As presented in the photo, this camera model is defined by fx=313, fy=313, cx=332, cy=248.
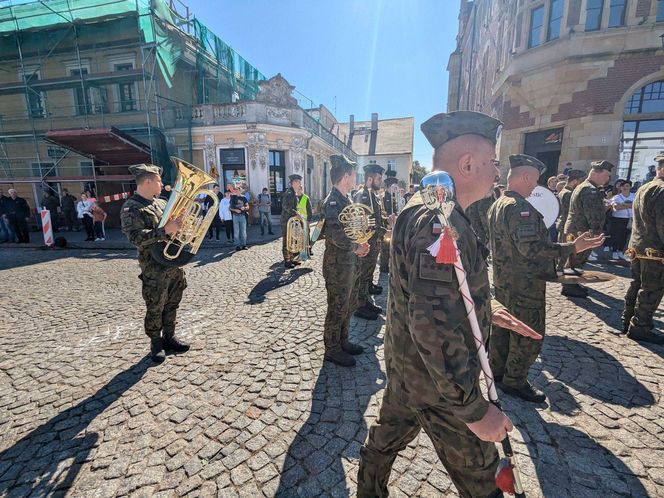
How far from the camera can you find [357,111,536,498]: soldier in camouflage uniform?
4.37ft

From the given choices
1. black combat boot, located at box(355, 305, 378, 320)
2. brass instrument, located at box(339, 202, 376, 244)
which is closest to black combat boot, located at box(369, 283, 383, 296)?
black combat boot, located at box(355, 305, 378, 320)

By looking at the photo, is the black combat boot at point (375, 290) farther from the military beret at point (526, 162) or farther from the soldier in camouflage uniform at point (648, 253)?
the soldier in camouflage uniform at point (648, 253)

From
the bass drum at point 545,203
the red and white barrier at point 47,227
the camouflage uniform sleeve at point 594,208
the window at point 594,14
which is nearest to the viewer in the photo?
the bass drum at point 545,203

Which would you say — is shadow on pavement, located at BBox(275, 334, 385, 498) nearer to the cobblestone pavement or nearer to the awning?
the cobblestone pavement

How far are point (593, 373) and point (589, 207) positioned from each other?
11.5ft

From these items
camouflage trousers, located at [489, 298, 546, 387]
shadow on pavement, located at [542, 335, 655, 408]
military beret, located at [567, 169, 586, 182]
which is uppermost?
military beret, located at [567, 169, 586, 182]

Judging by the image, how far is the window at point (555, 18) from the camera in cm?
1112

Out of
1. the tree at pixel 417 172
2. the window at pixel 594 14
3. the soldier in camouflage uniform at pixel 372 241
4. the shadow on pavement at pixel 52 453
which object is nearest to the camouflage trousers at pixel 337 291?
the soldier in camouflage uniform at pixel 372 241

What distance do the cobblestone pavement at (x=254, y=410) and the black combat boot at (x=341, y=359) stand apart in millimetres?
97

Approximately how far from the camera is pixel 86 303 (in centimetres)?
589

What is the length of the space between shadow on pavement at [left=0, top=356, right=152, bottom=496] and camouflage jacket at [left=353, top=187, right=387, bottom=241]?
13.0 ft

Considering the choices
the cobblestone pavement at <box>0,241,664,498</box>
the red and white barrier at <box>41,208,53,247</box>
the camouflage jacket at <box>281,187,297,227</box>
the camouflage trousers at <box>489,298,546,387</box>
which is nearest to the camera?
the cobblestone pavement at <box>0,241,664,498</box>

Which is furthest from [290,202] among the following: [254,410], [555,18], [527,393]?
[555,18]

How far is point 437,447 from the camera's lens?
5.21 feet
